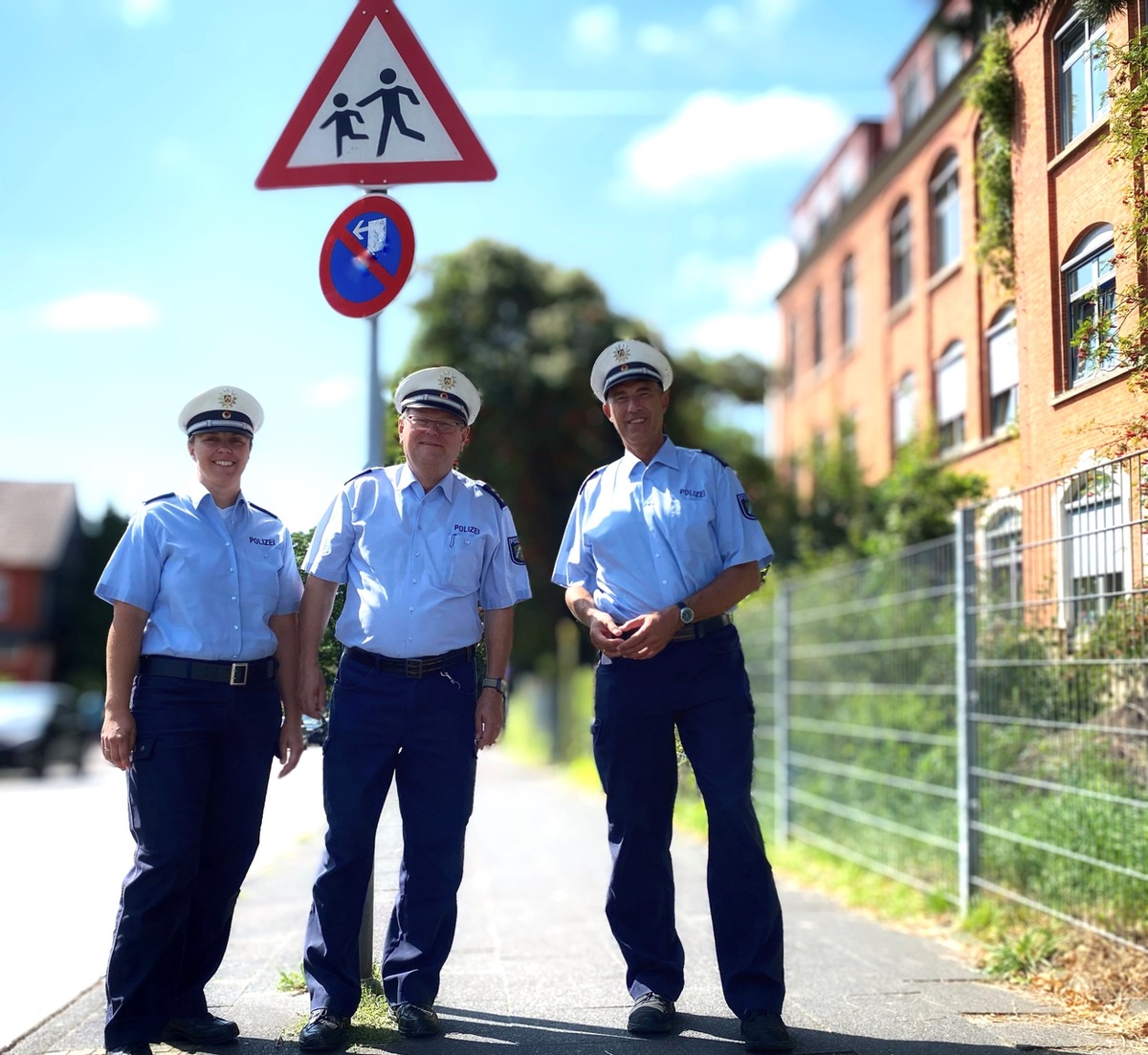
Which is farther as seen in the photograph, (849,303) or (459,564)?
(849,303)

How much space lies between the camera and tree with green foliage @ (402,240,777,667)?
23.8 metres

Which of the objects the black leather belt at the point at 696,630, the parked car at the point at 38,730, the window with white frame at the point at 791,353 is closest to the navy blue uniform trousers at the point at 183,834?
the black leather belt at the point at 696,630

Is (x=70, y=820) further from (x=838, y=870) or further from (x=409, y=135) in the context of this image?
(x=409, y=135)

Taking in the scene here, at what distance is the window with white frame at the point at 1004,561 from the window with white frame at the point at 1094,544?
0.53 m

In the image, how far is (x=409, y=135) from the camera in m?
5.01

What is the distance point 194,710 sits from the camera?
4.21 m

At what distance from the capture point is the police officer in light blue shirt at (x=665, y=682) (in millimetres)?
4320

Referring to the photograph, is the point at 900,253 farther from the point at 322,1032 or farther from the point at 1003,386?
the point at 322,1032

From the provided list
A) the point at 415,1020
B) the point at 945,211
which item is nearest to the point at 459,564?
the point at 415,1020

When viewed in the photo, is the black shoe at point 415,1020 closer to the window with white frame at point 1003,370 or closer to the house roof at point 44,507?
the house roof at point 44,507

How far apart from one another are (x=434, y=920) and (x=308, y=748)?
103cm

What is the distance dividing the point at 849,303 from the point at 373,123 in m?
15.7

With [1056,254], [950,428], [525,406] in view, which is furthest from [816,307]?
[1056,254]

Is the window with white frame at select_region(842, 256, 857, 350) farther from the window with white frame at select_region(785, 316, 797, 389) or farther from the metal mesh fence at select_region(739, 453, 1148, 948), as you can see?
the metal mesh fence at select_region(739, 453, 1148, 948)
